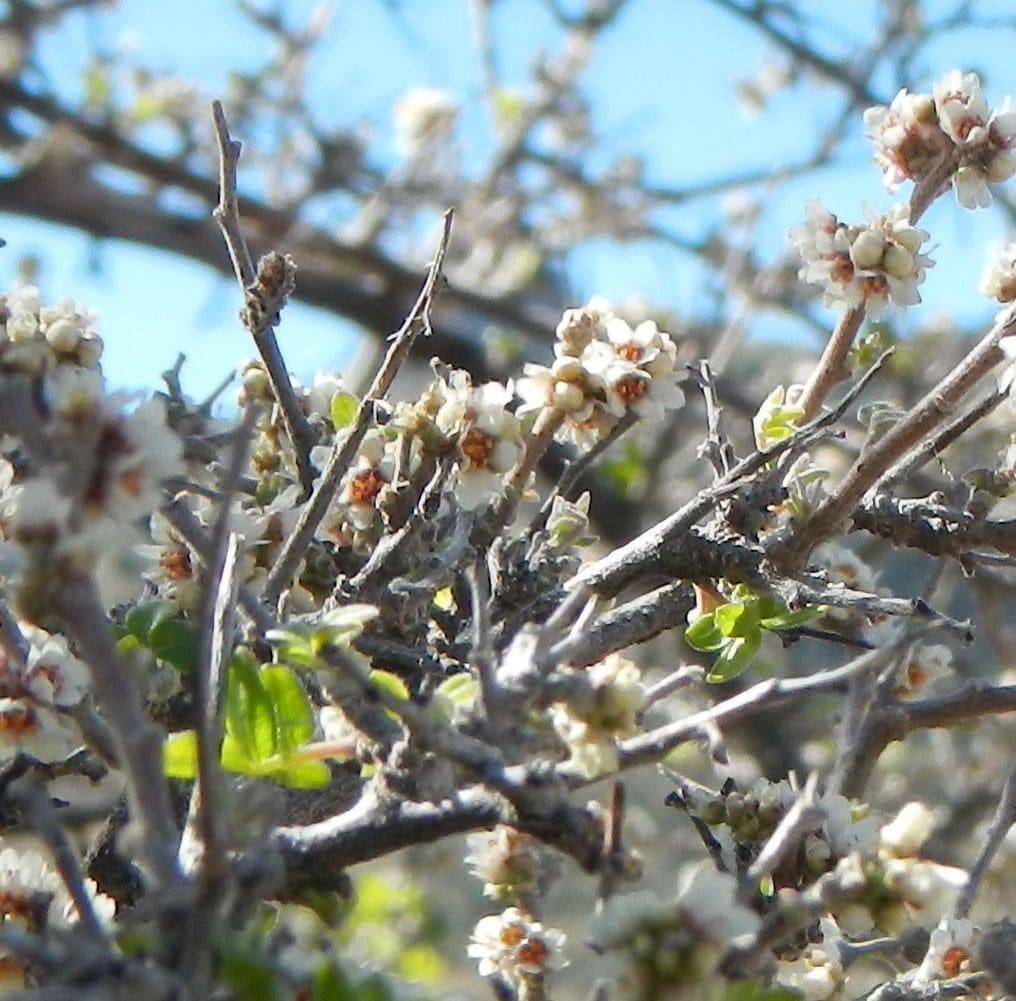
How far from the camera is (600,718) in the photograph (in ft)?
3.21

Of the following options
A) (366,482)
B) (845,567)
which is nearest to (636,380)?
(366,482)

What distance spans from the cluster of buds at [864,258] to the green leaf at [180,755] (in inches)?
30.6

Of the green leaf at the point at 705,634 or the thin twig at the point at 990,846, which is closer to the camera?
the thin twig at the point at 990,846

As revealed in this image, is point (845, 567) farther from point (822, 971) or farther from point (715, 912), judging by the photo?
point (715, 912)

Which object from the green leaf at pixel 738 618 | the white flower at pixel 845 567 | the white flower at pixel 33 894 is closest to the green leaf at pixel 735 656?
the green leaf at pixel 738 618

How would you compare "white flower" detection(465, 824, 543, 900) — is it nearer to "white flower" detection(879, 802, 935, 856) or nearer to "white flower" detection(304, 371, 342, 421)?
"white flower" detection(879, 802, 935, 856)

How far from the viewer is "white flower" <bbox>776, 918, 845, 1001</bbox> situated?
126 cm

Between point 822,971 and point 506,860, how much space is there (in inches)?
11.7

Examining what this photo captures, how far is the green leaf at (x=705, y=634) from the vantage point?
1449 mm

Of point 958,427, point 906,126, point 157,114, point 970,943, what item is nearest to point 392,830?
point 970,943

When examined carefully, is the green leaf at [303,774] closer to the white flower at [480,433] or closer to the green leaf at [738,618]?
the white flower at [480,433]

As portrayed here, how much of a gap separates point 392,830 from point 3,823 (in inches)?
12.8

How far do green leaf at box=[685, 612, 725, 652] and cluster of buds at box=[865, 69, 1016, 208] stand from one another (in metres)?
0.52

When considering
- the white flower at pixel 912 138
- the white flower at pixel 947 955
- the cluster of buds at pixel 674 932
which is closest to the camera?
the cluster of buds at pixel 674 932
